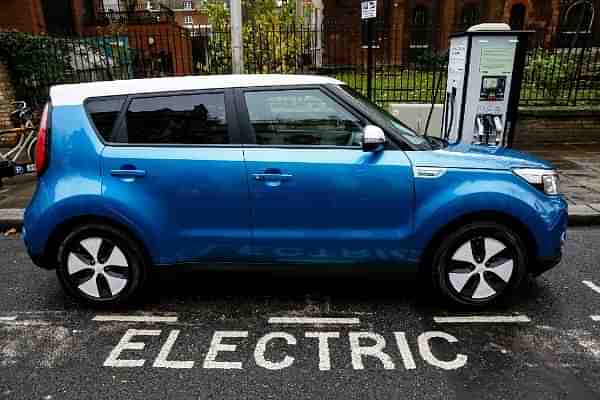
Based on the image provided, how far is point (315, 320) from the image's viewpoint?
11.3 feet

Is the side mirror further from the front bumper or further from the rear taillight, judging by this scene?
the rear taillight

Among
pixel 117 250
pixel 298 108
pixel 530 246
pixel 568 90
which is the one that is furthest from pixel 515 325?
pixel 568 90

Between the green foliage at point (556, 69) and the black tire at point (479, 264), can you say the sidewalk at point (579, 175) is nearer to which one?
the green foliage at point (556, 69)

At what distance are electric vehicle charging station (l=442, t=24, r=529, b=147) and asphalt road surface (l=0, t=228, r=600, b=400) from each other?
2831mm

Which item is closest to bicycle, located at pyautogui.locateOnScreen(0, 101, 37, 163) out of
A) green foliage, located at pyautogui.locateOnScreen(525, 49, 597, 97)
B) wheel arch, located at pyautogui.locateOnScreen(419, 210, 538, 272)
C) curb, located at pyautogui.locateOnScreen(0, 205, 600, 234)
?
curb, located at pyautogui.locateOnScreen(0, 205, 600, 234)

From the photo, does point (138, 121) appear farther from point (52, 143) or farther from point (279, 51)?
point (279, 51)

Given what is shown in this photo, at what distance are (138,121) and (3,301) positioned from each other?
190 centimetres

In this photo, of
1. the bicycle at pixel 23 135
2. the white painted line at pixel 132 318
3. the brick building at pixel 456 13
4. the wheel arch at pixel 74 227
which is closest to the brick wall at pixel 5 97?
the bicycle at pixel 23 135

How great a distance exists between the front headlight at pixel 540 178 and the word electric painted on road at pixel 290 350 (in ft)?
4.12

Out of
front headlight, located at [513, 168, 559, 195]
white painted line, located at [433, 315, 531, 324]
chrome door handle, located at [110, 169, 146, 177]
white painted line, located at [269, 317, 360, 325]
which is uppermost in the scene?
chrome door handle, located at [110, 169, 146, 177]

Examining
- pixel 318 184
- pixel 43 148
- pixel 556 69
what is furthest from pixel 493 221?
pixel 556 69

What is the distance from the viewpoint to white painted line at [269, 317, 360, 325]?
3404mm

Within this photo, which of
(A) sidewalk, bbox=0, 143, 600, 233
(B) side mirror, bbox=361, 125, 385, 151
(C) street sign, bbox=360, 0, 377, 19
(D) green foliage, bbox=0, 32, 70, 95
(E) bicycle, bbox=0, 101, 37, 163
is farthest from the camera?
(D) green foliage, bbox=0, 32, 70, 95

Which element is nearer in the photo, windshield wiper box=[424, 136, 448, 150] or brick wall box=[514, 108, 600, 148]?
windshield wiper box=[424, 136, 448, 150]
